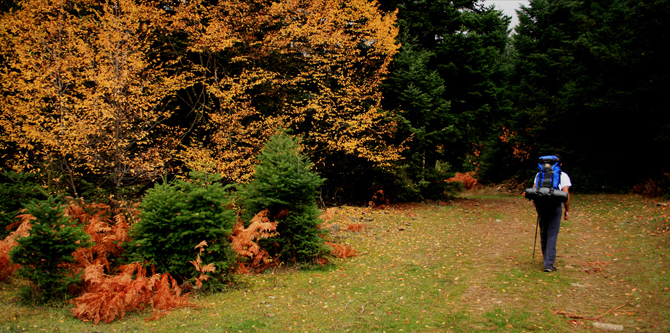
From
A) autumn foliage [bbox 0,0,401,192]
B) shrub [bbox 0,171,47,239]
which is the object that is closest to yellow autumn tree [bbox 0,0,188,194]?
autumn foliage [bbox 0,0,401,192]

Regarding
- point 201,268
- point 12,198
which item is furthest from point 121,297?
point 12,198

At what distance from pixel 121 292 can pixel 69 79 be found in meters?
6.71

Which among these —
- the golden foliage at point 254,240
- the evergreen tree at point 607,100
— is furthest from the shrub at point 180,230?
the evergreen tree at point 607,100

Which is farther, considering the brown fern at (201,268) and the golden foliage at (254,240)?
the golden foliage at (254,240)

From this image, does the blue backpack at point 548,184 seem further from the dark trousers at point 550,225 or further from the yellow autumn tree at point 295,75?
the yellow autumn tree at point 295,75

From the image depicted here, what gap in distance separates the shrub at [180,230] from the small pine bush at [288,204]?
129 centimetres

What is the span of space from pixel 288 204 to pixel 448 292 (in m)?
3.40

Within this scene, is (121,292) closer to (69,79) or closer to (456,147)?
(69,79)

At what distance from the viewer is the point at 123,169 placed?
9.95 metres

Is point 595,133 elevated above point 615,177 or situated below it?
above

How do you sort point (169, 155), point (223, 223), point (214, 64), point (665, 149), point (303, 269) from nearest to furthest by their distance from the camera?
point (223, 223) → point (303, 269) → point (169, 155) → point (214, 64) → point (665, 149)

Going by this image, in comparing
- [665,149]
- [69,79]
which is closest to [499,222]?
[665,149]

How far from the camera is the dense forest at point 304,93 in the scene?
9648 mm

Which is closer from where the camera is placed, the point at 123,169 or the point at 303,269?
the point at 303,269
